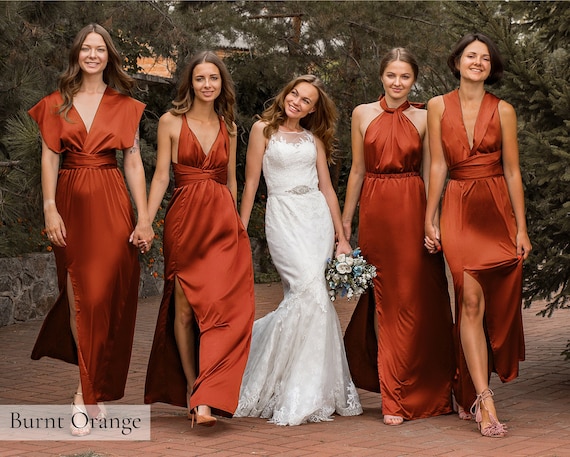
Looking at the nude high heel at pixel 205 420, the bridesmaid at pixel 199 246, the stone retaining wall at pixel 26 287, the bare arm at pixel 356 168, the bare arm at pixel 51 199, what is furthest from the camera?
the stone retaining wall at pixel 26 287

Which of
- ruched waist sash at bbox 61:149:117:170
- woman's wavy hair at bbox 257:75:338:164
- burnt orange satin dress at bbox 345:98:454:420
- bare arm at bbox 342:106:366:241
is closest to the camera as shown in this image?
ruched waist sash at bbox 61:149:117:170

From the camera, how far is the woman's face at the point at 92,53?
20.2 ft

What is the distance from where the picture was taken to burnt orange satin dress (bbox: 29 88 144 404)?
241 inches

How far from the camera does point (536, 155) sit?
6.30 m

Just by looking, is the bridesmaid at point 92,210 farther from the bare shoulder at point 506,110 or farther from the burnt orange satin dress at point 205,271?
the bare shoulder at point 506,110

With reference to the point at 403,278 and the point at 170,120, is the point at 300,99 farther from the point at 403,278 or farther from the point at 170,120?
the point at 403,278

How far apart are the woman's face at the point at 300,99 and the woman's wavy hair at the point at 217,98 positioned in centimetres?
40

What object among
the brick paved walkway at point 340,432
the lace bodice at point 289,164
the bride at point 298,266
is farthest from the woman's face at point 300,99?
the brick paved walkway at point 340,432

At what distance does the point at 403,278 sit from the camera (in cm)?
657

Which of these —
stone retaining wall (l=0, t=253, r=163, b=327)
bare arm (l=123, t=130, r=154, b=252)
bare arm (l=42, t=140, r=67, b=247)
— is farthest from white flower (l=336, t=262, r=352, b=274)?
stone retaining wall (l=0, t=253, r=163, b=327)

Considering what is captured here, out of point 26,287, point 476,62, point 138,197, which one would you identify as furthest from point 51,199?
point 26,287

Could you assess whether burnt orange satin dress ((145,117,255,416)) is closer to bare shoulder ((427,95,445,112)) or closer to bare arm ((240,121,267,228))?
bare arm ((240,121,267,228))

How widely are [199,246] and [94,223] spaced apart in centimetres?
65

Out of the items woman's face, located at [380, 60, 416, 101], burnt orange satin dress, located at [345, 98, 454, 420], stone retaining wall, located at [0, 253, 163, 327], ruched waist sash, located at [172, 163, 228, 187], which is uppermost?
woman's face, located at [380, 60, 416, 101]
